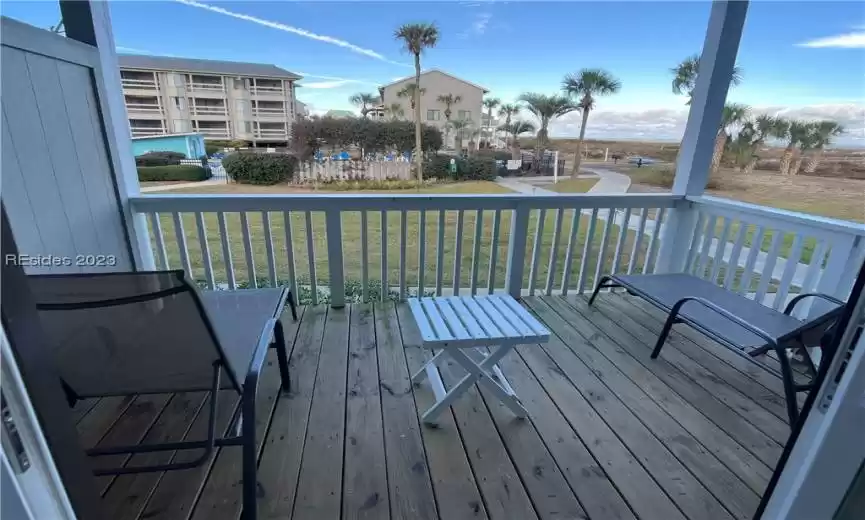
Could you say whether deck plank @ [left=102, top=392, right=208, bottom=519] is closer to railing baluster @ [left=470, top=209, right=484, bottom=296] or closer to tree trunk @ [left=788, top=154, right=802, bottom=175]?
railing baluster @ [left=470, top=209, right=484, bottom=296]

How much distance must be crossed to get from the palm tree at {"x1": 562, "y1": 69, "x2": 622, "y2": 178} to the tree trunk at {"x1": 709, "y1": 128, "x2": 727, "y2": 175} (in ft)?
2.80

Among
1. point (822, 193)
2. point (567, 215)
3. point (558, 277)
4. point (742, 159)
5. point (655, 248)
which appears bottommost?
point (558, 277)

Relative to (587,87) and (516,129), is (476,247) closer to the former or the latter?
(516,129)

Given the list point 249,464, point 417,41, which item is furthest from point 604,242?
point 249,464

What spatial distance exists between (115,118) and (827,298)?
14.5 ft

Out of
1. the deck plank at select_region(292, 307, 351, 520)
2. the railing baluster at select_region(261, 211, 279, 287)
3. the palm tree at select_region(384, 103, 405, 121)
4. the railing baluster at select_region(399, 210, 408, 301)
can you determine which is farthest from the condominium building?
the deck plank at select_region(292, 307, 351, 520)

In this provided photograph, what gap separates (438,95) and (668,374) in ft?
8.02

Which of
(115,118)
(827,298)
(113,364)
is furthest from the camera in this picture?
(115,118)

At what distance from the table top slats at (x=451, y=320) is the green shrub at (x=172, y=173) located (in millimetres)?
2013

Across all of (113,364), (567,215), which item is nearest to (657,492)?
(113,364)

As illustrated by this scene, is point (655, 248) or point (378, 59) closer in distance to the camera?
point (378, 59)

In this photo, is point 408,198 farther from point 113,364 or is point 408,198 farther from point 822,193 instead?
point 822,193

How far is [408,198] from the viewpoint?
294 centimetres

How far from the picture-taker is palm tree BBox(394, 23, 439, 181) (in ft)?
9.70
